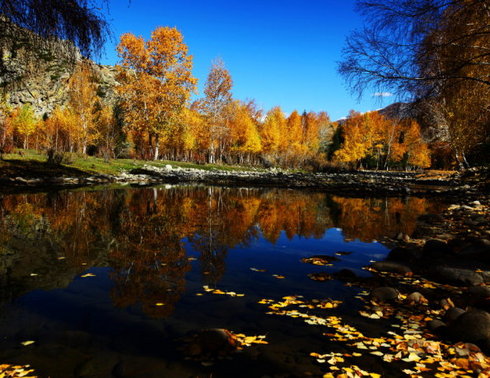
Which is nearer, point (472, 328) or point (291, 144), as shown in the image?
point (472, 328)

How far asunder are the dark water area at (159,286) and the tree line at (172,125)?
401 centimetres

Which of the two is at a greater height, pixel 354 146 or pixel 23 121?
pixel 354 146

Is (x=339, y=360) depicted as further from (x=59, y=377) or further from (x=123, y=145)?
(x=123, y=145)

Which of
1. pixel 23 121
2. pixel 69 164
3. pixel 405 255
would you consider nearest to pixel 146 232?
pixel 405 255

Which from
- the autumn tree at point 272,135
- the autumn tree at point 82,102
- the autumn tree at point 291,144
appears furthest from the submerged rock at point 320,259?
the autumn tree at point 291,144

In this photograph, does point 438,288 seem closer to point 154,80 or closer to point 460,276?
point 460,276

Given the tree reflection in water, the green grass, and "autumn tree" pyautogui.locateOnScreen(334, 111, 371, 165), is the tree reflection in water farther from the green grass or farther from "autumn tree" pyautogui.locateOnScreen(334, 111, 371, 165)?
"autumn tree" pyautogui.locateOnScreen(334, 111, 371, 165)

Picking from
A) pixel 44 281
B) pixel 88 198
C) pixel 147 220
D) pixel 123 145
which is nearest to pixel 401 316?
pixel 44 281

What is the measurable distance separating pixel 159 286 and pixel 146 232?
12.8 ft

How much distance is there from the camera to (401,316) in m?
4.30

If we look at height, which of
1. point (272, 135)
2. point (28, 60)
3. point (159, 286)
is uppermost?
point (272, 135)

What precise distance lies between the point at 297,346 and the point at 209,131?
42158mm

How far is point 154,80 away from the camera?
3503 cm

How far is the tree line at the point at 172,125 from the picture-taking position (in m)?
34.8
